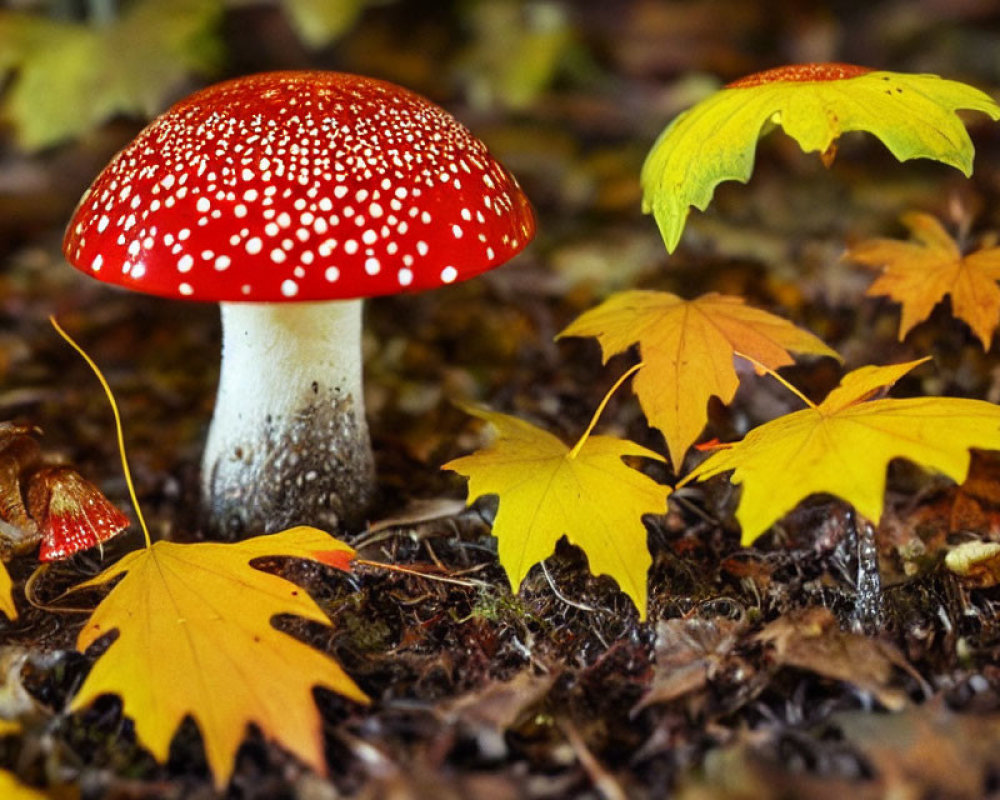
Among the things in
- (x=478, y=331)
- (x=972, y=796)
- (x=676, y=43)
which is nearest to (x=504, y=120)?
(x=676, y=43)

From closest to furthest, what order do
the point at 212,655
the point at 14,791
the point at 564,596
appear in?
the point at 14,791, the point at 212,655, the point at 564,596

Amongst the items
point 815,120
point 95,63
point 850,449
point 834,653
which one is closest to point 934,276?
point 815,120

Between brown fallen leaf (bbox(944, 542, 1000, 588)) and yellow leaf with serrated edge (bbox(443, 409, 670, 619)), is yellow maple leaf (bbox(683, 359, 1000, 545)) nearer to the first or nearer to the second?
yellow leaf with serrated edge (bbox(443, 409, 670, 619))

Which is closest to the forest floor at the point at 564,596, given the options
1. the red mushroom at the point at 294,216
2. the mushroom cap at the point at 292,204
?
the red mushroom at the point at 294,216

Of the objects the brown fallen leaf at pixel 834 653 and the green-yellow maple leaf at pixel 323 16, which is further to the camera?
the green-yellow maple leaf at pixel 323 16

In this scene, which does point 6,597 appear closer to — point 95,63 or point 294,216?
point 294,216

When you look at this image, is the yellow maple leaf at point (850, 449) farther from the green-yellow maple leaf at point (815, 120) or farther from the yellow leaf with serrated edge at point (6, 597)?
the yellow leaf with serrated edge at point (6, 597)
